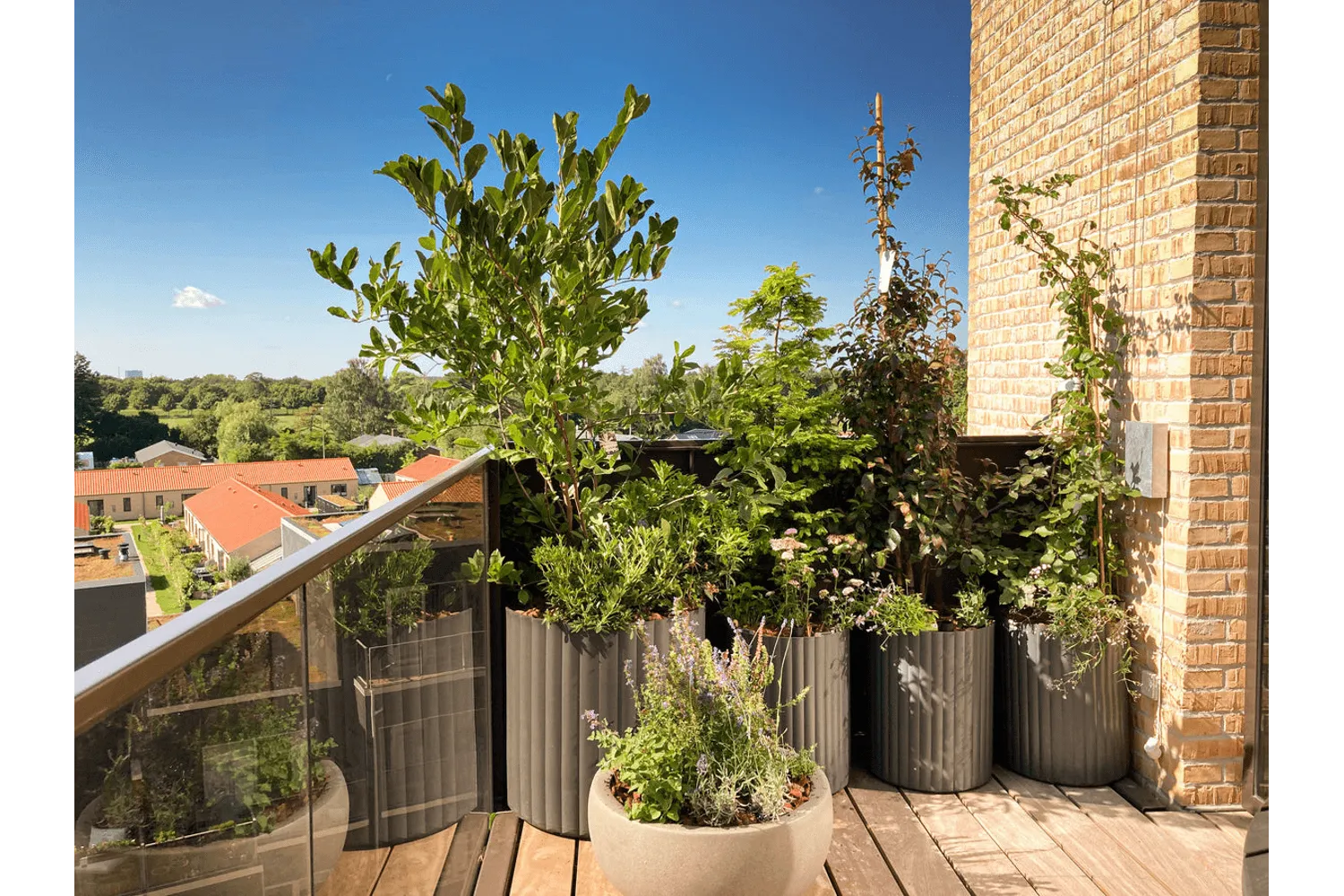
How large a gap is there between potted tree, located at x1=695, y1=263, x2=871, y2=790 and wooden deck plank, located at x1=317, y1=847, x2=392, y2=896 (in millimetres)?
1359

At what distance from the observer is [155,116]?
3316 centimetres

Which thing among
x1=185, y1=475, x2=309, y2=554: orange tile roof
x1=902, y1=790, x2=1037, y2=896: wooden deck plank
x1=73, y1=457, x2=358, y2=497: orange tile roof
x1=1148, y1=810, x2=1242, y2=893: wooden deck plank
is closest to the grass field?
x1=73, y1=457, x2=358, y2=497: orange tile roof

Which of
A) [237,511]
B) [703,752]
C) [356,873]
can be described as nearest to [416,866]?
[356,873]

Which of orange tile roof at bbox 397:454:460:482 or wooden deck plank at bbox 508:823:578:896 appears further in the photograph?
wooden deck plank at bbox 508:823:578:896

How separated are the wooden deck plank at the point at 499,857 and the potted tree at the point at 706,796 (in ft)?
1.25

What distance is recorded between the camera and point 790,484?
2783 millimetres

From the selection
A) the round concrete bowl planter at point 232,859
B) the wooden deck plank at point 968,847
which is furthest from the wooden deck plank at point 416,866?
the wooden deck plank at point 968,847

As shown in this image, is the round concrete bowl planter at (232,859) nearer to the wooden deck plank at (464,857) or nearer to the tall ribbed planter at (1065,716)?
the wooden deck plank at (464,857)

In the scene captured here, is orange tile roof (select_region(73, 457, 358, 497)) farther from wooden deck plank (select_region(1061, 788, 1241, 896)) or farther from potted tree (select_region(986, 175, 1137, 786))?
wooden deck plank (select_region(1061, 788, 1241, 896))

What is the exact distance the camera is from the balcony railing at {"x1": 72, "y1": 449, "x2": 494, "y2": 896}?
0.62 meters

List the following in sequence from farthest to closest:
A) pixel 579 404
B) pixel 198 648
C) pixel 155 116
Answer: pixel 155 116
pixel 579 404
pixel 198 648
